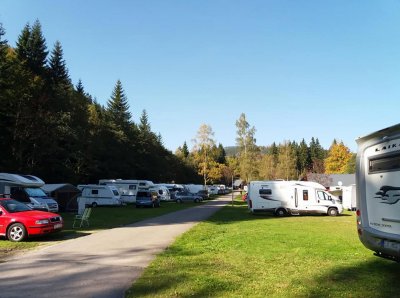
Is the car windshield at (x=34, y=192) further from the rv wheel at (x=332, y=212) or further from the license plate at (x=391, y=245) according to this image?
the license plate at (x=391, y=245)

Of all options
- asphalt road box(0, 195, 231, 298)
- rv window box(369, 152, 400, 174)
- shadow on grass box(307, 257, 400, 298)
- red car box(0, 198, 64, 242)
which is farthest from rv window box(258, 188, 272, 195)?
rv window box(369, 152, 400, 174)

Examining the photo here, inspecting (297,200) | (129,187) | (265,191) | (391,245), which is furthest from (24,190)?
(129,187)

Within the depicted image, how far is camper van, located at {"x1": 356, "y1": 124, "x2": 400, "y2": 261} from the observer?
793 centimetres

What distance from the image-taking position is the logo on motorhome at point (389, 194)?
7.94m

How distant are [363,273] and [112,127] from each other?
227 ft

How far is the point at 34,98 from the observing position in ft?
153

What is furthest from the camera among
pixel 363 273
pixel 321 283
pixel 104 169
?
pixel 104 169

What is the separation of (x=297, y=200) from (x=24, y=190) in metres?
18.9

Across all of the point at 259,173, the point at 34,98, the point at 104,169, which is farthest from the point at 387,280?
the point at 259,173

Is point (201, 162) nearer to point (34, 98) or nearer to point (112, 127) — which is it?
point (112, 127)

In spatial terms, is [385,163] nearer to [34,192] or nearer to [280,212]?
[34,192]

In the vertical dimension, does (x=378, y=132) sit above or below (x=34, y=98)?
below

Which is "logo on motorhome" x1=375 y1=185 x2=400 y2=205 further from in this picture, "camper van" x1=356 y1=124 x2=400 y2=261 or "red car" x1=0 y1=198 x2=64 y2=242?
"red car" x1=0 y1=198 x2=64 y2=242

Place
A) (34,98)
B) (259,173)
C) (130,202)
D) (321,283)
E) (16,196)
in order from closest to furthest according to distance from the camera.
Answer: (321,283), (16,196), (34,98), (130,202), (259,173)
